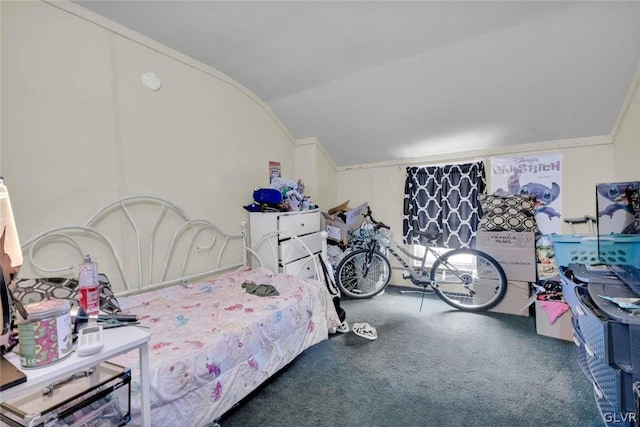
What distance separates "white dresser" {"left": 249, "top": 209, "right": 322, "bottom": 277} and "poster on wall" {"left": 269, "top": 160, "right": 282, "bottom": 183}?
22.9 inches

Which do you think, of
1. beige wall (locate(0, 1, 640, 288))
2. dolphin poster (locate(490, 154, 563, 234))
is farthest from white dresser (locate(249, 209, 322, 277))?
dolphin poster (locate(490, 154, 563, 234))

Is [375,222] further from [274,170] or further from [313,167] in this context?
[274,170]

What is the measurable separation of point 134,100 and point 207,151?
66 cm

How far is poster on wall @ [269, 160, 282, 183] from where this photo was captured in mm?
3393

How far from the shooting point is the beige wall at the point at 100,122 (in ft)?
5.42

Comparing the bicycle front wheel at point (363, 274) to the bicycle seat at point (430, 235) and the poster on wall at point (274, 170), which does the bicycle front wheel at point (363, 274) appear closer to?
the bicycle seat at point (430, 235)

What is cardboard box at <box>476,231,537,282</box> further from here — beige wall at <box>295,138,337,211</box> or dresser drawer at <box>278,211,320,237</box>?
beige wall at <box>295,138,337,211</box>

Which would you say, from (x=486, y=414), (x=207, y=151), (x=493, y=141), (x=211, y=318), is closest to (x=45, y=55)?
(x=207, y=151)

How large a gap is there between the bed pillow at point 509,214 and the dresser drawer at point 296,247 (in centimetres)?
173

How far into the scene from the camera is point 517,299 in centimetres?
288

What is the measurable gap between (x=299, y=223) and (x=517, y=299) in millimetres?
2208

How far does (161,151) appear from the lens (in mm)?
2301

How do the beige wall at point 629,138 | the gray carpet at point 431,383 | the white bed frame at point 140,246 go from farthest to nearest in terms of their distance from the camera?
1. the beige wall at point 629,138
2. the white bed frame at point 140,246
3. the gray carpet at point 431,383

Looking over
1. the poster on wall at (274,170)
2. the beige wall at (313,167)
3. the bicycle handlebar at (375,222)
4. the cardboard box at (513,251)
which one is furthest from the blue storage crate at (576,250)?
the poster on wall at (274,170)
